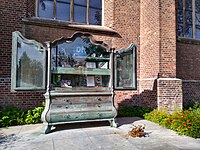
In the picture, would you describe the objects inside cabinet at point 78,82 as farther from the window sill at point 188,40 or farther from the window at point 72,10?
the window sill at point 188,40

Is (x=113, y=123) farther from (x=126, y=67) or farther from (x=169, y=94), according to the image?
(x=169, y=94)

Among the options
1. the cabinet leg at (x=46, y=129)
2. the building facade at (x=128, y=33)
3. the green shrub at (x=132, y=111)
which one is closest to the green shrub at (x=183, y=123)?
the green shrub at (x=132, y=111)

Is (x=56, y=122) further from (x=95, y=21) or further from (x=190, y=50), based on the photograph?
(x=190, y=50)

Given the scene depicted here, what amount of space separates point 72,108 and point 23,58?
2109 millimetres

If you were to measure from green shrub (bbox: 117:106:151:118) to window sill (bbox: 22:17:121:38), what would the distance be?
3.59 metres

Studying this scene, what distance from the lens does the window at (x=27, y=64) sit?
501cm

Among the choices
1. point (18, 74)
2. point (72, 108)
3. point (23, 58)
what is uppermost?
point (23, 58)

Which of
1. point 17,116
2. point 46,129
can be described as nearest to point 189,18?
point 46,129

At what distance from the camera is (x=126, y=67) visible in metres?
6.09

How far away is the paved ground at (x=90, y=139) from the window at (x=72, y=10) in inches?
198

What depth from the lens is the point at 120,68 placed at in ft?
19.8

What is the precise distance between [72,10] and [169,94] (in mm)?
6012

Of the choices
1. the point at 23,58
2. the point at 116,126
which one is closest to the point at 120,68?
the point at 116,126

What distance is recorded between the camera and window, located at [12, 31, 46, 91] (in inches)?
197
